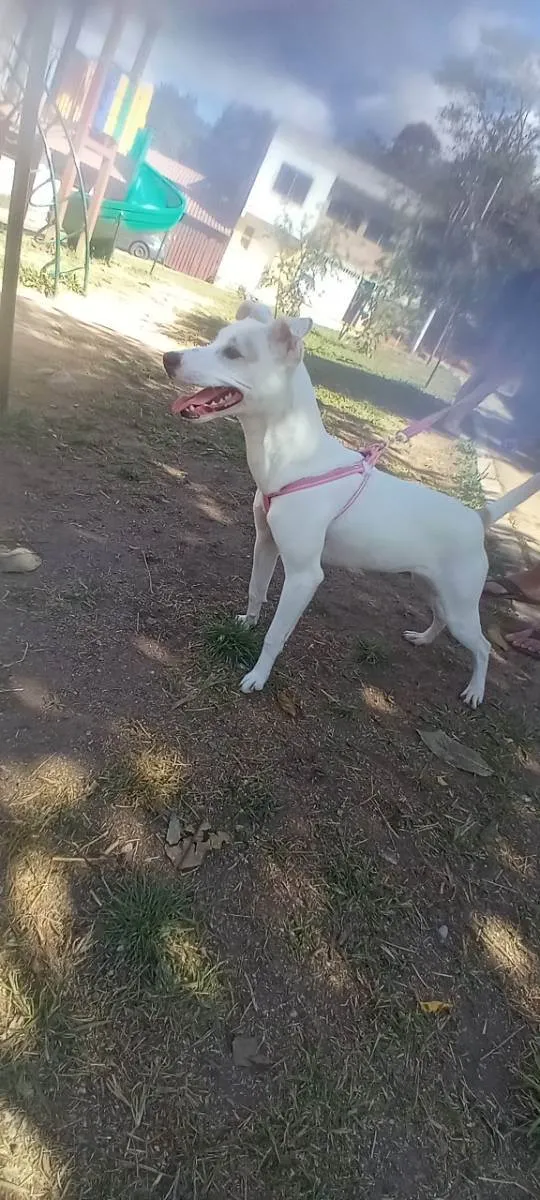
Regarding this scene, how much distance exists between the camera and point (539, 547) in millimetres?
5395

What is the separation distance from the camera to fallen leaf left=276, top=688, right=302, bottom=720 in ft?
7.94

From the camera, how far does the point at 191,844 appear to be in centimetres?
184

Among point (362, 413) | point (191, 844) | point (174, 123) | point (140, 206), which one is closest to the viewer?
point (191, 844)

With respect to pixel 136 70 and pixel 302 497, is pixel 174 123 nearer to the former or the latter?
pixel 136 70

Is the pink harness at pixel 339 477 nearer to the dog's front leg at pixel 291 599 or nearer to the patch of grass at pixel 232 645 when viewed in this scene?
the dog's front leg at pixel 291 599

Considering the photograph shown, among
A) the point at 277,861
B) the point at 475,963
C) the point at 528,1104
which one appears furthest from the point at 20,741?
the point at 528,1104

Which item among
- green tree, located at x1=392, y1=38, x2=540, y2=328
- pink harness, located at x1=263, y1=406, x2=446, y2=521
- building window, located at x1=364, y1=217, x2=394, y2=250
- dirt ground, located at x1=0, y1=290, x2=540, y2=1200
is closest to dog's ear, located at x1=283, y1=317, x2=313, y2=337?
pink harness, located at x1=263, y1=406, x2=446, y2=521

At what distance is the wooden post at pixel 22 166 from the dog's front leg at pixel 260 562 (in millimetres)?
1954

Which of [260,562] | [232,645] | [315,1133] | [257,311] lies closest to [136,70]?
[257,311]

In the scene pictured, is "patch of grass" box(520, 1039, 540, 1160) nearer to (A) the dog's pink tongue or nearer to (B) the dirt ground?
(B) the dirt ground

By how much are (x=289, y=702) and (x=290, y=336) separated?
1.21 m

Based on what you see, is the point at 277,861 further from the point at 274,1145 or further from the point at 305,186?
the point at 305,186

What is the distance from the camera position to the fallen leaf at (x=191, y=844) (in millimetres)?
1788

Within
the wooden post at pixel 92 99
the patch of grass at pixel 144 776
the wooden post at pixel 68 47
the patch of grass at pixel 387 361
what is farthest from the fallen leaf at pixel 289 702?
the patch of grass at pixel 387 361
